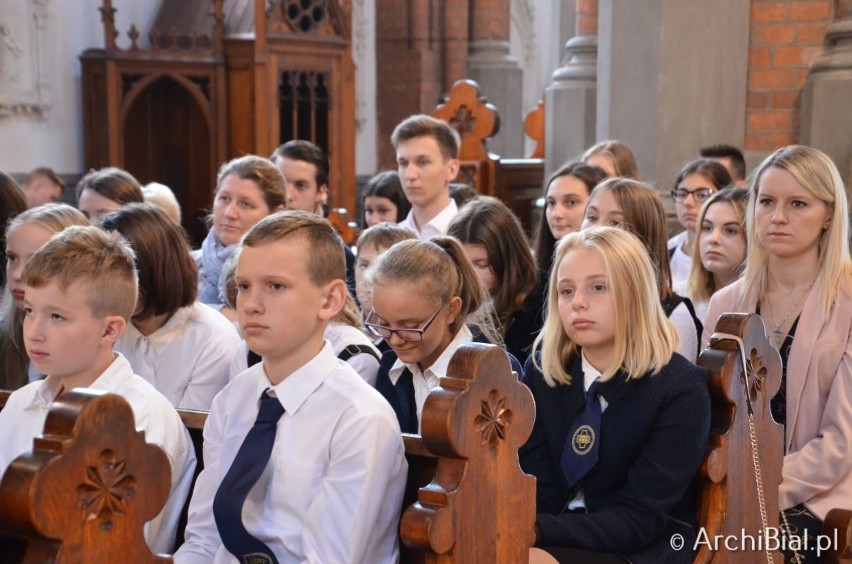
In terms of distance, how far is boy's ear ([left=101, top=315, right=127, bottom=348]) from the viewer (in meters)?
2.87

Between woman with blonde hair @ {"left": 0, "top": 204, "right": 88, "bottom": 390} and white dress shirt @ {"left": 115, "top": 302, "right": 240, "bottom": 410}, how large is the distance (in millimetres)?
383

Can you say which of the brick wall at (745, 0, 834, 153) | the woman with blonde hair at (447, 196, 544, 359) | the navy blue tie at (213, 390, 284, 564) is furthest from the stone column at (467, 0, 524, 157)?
the navy blue tie at (213, 390, 284, 564)

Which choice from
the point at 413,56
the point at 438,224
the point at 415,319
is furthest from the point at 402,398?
the point at 413,56

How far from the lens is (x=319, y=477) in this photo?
100 inches

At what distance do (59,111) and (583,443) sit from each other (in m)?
7.41

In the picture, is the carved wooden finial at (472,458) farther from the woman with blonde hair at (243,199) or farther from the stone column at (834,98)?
the stone column at (834,98)

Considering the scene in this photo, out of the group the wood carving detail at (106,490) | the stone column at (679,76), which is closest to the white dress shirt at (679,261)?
the stone column at (679,76)

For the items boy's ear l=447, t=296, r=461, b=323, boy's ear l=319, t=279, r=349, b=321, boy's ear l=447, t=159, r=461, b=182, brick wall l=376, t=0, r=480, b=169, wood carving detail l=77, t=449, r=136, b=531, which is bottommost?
wood carving detail l=77, t=449, r=136, b=531

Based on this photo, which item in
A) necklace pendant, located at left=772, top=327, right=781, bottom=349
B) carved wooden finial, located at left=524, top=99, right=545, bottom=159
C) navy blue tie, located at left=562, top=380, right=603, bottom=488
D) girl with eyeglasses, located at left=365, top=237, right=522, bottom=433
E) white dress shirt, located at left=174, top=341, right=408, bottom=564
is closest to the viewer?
white dress shirt, located at left=174, top=341, right=408, bottom=564

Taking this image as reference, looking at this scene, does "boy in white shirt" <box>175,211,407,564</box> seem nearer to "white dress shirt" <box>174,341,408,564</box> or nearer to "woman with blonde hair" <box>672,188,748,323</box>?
"white dress shirt" <box>174,341,408,564</box>

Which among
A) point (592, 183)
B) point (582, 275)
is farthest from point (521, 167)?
point (582, 275)

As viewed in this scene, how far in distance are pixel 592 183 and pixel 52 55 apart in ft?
19.0

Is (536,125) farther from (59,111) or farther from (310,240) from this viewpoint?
(310,240)

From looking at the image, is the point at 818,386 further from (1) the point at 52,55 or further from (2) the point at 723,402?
(1) the point at 52,55
